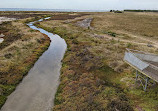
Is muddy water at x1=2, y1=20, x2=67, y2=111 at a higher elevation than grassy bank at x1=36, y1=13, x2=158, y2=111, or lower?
lower

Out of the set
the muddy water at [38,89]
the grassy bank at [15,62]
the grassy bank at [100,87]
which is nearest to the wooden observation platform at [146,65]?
the grassy bank at [100,87]

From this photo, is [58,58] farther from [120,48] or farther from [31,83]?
[120,48]

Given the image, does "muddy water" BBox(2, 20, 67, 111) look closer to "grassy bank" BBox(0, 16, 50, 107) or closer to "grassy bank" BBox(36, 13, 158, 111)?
"grassy bank" BBox(0, 16, 50, 107)

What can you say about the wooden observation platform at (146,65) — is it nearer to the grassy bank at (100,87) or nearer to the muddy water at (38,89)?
the grassy bank at (100,87)

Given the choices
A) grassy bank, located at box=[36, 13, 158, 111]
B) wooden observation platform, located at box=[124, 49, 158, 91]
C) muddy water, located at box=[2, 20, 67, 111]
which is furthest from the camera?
muddy water, located at box=[2, 20, 67, 111]

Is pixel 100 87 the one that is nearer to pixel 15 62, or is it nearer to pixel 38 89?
pixel 38 89

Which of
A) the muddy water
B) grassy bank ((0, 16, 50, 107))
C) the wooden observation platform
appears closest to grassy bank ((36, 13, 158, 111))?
the muddy water

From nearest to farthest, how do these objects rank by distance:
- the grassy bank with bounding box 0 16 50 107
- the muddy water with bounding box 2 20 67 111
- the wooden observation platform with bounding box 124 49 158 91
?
the wooden observation platform with bounding box 124 49 158 91, the muddy water with bounding box 2 20 67 111, the grassy bank with bounding box 0 16 50 107

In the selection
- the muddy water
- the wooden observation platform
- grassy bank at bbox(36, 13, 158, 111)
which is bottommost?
the muddy water

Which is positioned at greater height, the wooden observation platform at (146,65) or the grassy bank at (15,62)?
the wooden observation platform at (146,65)
